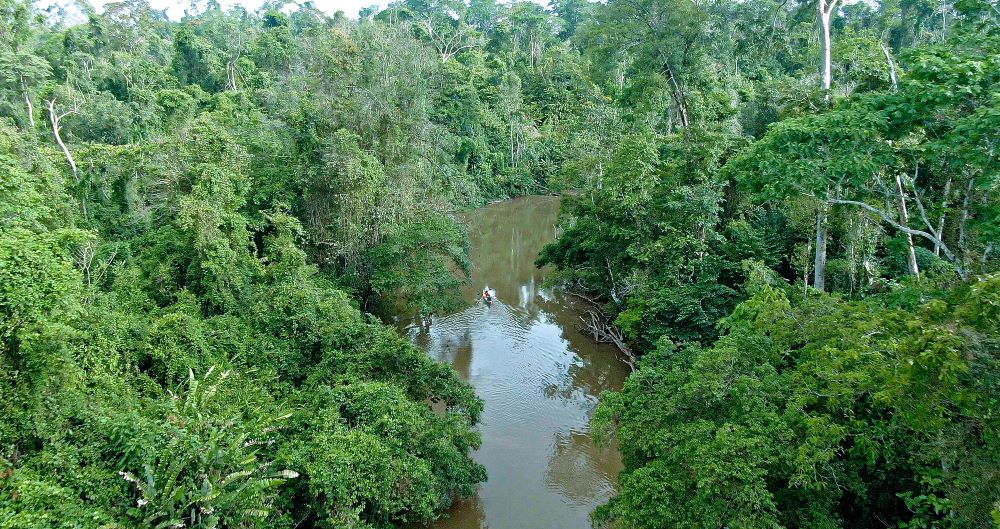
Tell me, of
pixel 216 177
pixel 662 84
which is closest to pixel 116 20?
pixel 216 177

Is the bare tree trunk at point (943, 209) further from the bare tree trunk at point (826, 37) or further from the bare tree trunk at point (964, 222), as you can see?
the bare tree trunk at point (826, 37)

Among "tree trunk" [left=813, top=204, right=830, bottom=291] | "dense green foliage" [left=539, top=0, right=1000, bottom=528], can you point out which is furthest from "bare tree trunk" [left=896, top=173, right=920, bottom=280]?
"tree trunk" [left=813, top=204, right=830, bottom=291]

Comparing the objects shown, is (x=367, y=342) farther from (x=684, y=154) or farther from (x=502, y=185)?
(x=502, y=185)

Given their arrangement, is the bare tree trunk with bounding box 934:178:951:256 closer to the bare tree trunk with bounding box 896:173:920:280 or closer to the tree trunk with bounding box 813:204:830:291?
the bare tree trunk with bounding box 896:173:920:280

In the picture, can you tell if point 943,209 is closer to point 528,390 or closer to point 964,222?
point 964,222

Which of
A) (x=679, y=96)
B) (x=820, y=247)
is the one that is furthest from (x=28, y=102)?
(x=820, y=247)
